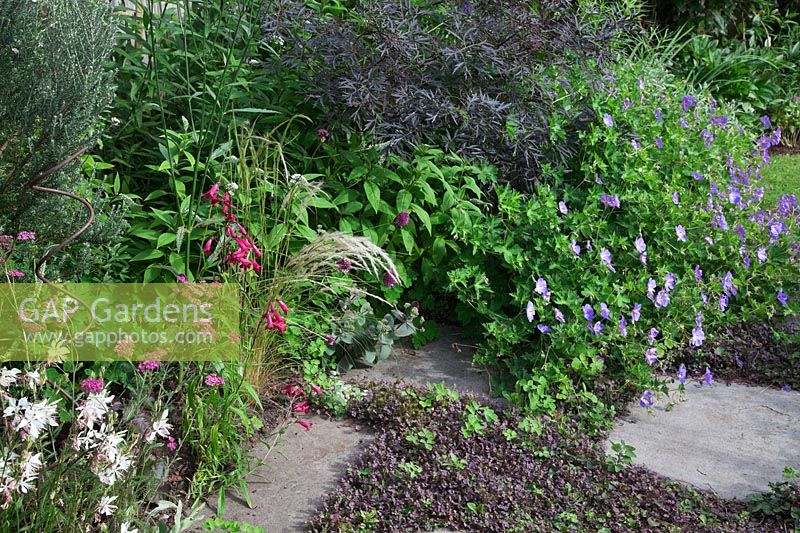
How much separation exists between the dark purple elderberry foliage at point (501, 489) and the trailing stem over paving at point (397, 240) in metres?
0.01

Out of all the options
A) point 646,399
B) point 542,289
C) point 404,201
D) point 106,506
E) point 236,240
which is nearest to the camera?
point 106,506

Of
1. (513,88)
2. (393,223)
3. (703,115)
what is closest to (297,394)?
(393,223)

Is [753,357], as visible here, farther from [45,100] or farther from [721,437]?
[45,100]

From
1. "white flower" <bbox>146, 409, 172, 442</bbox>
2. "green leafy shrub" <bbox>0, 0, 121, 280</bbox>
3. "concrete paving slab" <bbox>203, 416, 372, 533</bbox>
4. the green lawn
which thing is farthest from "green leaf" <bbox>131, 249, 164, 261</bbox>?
the green lawn

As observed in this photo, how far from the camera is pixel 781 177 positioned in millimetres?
6602

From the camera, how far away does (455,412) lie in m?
3.51

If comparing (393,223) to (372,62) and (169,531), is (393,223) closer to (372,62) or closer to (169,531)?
(372,62)

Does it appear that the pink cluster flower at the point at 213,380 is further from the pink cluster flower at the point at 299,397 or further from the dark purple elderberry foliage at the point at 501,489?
the dark purple elderberry foliage at the point at 501,489

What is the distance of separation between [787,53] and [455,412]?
671 centimetres

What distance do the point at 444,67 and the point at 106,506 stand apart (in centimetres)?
265

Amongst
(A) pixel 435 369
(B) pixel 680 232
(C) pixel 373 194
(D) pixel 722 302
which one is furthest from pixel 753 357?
(C) pixel 373 194

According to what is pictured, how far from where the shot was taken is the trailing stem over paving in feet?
9.68

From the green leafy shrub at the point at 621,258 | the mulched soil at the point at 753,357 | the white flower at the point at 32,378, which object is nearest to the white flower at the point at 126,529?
the white flower at the point at 32,378

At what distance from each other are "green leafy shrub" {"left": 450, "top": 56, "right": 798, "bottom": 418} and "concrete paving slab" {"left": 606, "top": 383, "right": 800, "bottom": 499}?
0.16 metres
